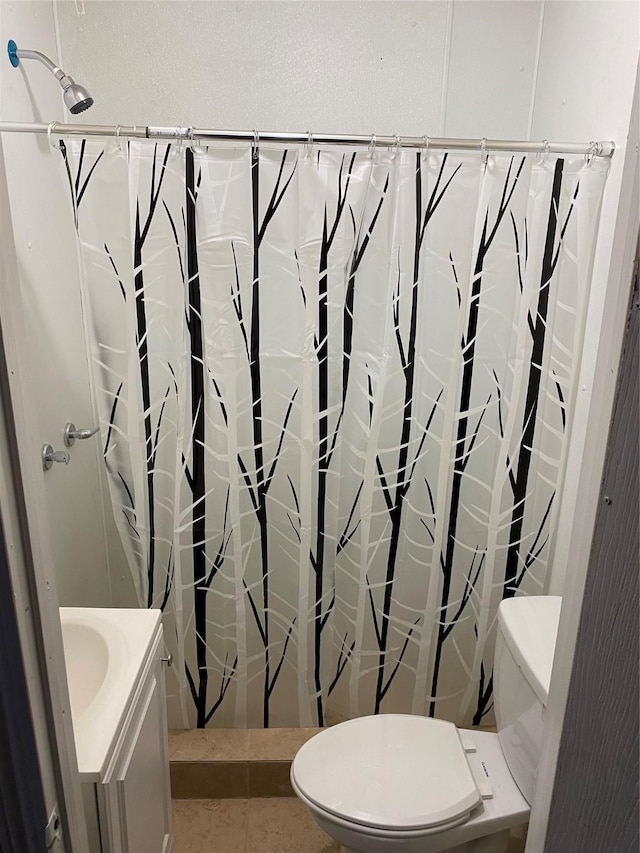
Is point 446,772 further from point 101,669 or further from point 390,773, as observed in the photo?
point 101,669

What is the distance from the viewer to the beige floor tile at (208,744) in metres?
1.86

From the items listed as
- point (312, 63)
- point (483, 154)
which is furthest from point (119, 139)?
point (483, 154)

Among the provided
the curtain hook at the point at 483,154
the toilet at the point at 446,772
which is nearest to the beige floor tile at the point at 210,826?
the toilet at the point at 446,772

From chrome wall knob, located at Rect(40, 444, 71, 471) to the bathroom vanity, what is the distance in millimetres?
364

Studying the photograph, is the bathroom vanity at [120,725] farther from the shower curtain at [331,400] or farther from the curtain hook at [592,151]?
the curtain hook at [592,151]

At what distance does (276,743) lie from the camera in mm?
1925

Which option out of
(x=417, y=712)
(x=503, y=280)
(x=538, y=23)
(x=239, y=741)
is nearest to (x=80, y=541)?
(x=239, y=741)

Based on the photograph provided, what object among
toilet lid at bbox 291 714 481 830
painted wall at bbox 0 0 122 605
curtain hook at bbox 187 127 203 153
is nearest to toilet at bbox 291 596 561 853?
toilet lid at bbox 291 714 481 830

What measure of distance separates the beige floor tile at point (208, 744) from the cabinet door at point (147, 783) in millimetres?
383

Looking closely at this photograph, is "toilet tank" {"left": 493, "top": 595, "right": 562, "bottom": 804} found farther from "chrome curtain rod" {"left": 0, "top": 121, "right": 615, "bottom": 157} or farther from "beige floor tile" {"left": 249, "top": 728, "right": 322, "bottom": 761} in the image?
"chrome curtain rod" {"left": 0, "top": 121, "right": 615, "bottom": 157}

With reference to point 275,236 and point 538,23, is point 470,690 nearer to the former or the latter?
point 275,236

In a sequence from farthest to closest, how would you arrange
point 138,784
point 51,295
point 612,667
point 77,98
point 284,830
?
1. point 284,830
2. point 51,295
3. point 77,98
4. point 138,784
5. point 612,667

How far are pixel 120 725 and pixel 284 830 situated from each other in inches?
40.7

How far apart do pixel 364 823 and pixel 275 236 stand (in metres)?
1.35
